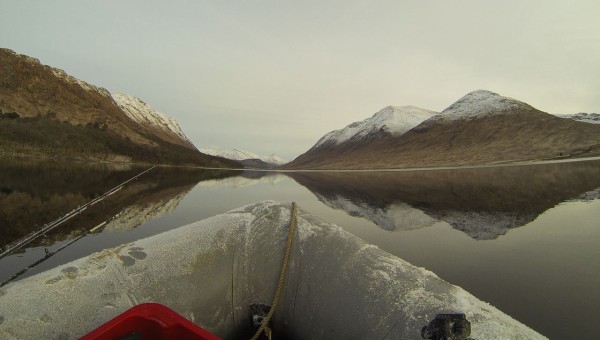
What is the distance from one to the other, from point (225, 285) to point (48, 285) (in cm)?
191

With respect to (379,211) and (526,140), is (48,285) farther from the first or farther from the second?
(526,140)

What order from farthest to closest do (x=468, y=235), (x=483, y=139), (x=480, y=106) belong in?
1. (x=480, y=106)
2. (x=483, y=139)
3. (x=468, y=235)

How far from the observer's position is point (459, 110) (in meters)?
139

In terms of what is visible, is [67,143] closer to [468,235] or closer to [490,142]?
[468,235]

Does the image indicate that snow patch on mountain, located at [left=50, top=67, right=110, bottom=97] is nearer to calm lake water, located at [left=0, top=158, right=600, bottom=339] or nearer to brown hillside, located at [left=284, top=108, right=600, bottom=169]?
brown hillside, located at [left=284, top=108, right=600, bottom=169]

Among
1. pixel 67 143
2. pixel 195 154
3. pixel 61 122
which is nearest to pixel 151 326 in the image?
pixel 67 143

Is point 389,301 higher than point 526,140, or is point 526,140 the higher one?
point 526,140

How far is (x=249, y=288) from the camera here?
428cm

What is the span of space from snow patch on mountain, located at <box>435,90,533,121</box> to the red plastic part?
474 feet

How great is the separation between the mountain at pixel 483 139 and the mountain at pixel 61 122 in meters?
72.6

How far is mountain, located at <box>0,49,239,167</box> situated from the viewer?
78500 millimetres

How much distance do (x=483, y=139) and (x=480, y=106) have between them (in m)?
31.4

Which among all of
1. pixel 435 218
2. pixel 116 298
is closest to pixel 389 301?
pixel 116 298

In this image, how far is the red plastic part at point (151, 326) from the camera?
2.54 meters
